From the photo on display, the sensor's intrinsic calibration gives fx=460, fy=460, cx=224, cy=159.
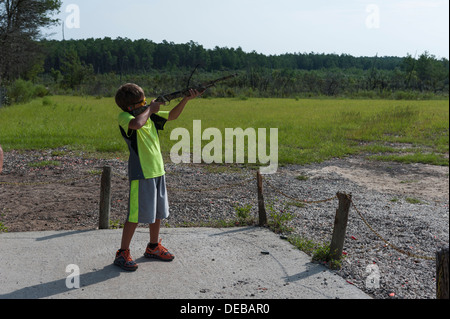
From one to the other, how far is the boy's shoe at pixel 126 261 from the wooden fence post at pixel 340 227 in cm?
219

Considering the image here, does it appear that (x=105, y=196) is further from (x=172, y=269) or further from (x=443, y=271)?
(x=443, y=271)

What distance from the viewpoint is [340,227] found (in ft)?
A: 17.0

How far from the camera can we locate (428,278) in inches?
205

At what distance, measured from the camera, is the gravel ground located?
220 inches

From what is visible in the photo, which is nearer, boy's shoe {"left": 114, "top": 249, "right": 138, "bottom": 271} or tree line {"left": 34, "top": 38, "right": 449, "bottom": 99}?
boy's shoe {"left": 114, "top": 249, "right": 138, "bottom": 271}

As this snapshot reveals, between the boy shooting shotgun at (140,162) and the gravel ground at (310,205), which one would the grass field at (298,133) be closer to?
the gravel ground at (310,205)

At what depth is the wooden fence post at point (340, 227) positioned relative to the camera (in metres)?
5.13

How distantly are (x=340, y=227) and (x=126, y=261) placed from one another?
238 centimetres

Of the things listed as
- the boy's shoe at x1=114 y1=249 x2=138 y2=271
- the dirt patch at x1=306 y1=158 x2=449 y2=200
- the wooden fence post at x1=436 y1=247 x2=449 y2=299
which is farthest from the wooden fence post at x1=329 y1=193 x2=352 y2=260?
the dirt patch at x1=306 y1=158 x2=449 y2=200

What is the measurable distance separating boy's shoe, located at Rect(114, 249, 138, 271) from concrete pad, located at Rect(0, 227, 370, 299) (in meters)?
0.07


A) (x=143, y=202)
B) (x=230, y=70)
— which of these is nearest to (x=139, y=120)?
(x=143, y=202)

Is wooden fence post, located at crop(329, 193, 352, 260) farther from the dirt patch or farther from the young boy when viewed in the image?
the dirt patch
